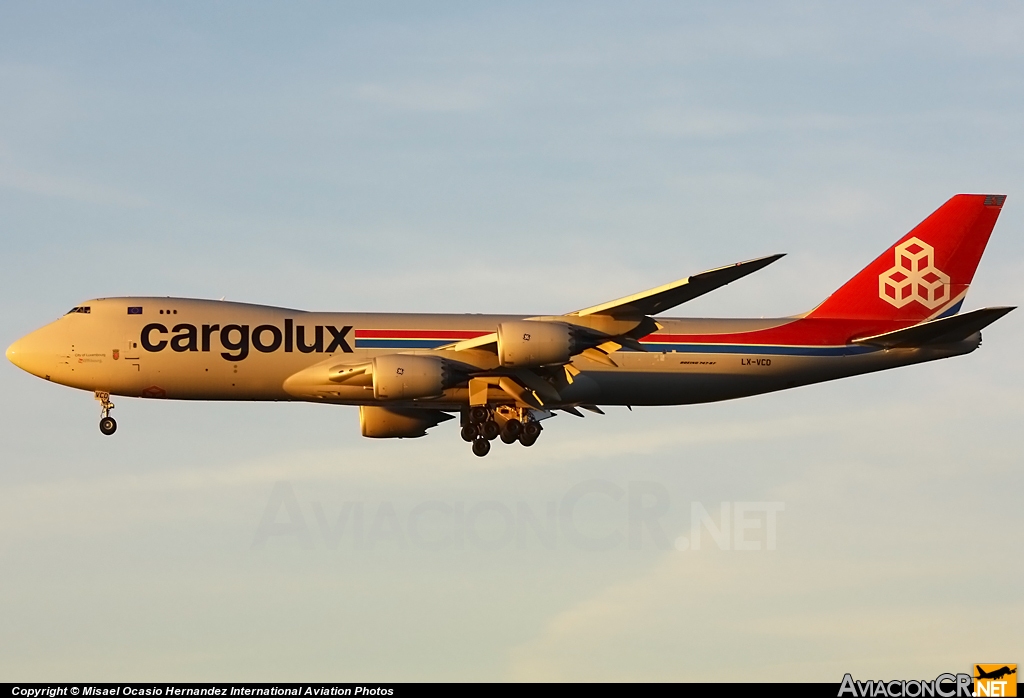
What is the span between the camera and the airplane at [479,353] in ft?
153

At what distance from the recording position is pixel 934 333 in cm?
5253

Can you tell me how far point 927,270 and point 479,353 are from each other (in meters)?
18.9

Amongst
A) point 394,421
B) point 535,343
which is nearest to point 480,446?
point 394,421

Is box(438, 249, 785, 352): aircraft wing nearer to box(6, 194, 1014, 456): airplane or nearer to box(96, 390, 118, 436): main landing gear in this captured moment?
box(6, 194, 1014, 456): airplane

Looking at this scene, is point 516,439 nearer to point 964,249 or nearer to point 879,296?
point 879,296

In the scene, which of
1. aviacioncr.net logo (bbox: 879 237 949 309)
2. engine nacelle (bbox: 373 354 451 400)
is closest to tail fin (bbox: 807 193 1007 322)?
aviacioncr.net logo (bbox: 879 237 949 309)

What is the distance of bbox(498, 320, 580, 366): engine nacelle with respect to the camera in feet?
150

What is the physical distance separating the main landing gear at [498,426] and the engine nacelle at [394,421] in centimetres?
394

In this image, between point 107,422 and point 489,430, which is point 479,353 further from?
point 107,422

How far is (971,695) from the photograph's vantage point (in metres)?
32.8

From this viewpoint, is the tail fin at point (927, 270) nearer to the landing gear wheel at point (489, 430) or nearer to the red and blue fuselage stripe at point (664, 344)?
the red and blue fuselage stripe at point (664, 344)

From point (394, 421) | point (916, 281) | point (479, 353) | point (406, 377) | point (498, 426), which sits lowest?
point (498, 426)

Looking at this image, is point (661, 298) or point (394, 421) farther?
point (394, 421)

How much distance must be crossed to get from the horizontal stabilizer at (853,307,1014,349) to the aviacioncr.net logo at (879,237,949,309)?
260cm
